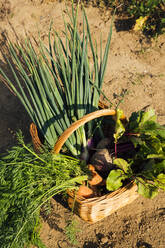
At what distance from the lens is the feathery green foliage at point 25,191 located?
95 centimetres

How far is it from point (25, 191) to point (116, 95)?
120 centimetres

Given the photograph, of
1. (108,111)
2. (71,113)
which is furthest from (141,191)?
(71,113)

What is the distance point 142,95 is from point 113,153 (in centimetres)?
84

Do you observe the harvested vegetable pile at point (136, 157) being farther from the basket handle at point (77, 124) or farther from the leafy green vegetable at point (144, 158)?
the basket handle at point (77, 124)

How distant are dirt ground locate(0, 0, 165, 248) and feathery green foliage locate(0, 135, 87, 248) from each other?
369mm

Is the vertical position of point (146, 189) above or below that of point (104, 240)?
above

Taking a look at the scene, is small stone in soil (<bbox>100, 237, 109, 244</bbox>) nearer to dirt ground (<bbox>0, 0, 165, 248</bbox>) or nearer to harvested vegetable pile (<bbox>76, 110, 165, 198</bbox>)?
dirt ground (<bbox>0, 0, 165, 248</bbox>)

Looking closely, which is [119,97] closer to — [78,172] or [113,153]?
Result: [113,153]

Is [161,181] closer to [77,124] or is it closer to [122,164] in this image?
[122,164]

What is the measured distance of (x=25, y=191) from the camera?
3.41 feet

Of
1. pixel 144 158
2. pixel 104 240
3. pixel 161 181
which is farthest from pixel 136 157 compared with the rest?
pixel 104 240

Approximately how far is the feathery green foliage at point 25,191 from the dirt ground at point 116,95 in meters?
0.37

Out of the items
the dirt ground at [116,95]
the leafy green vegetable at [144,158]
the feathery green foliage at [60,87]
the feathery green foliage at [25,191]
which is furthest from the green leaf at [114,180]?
the dirt ground at [116,95]

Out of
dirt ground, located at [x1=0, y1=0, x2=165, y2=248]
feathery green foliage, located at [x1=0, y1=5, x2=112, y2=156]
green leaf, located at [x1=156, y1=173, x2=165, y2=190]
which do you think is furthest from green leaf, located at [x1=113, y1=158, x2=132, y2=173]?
dirt ground, located at [x1=0, y1=0, x2=165, y2=248]
